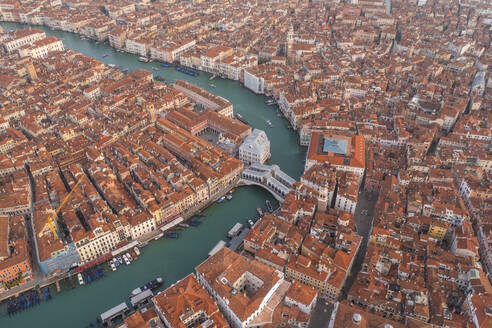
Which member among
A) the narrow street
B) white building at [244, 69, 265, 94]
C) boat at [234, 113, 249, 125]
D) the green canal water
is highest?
white building at [244, 69, 265, 94]

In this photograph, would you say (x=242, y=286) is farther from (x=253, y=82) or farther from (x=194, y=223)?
(x=253, y=82)

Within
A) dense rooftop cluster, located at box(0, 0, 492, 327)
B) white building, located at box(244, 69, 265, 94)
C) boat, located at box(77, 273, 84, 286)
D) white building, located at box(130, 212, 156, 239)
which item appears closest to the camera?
dense rooftop cluster, located at box(0, 0, 492, 327)

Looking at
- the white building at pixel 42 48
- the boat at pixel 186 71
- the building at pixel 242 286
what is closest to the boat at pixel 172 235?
the building at pixel 242 286

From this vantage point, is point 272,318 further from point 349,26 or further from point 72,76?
point 349,26

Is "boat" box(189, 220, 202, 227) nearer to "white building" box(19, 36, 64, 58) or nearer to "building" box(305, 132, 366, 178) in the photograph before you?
"building" box(305, 132, 366, 178)

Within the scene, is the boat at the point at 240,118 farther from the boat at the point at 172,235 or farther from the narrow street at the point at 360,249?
the boat at the point at 172,235

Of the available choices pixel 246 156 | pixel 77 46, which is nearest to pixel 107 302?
pixel 246 156

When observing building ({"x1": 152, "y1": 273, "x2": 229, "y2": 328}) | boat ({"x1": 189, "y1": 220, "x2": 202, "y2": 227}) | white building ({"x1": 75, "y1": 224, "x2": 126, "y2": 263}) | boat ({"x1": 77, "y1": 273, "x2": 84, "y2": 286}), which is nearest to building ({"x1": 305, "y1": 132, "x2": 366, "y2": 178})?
boat ({"x1": 189, "y1": 220, "x2": 202, "y2": 227})
